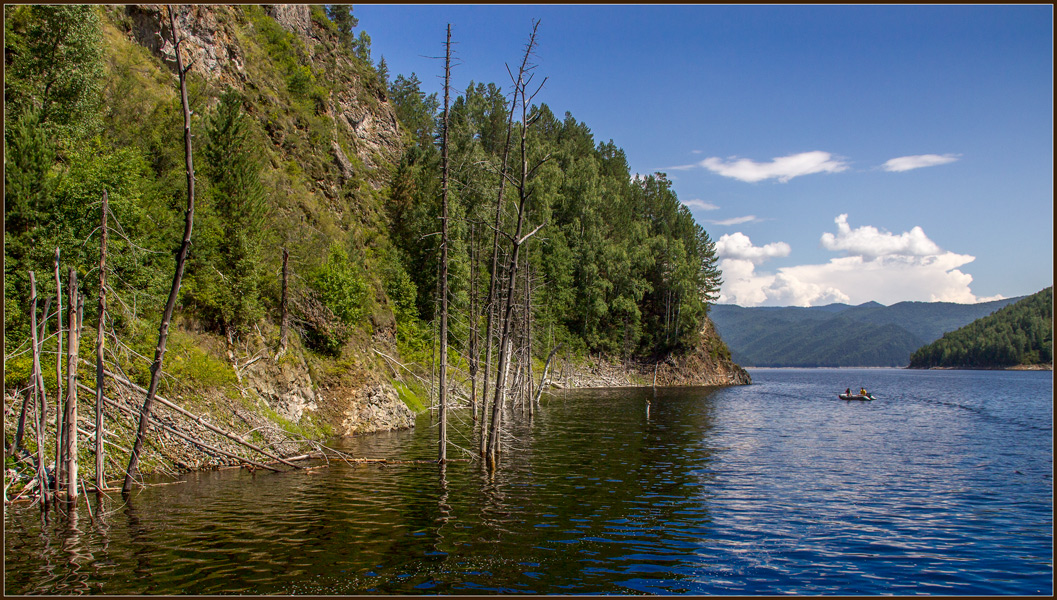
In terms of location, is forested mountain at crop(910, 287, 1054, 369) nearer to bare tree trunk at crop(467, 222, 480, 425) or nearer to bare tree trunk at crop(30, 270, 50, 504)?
bare tree trunk at crop(467, 222, 480, 425)

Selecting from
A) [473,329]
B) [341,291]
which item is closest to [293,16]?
[341,291]

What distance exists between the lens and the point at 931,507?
1833 cm

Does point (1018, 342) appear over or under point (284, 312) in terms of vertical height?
under

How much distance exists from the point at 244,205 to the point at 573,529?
22.9 m

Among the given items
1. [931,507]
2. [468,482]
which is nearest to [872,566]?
[931,507]

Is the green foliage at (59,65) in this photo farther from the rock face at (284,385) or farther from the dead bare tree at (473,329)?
the dead bare tree at (473,329)

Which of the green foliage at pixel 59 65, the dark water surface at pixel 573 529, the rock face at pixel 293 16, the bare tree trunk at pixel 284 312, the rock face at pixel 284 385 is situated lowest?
the dark water surface at pixel 573 529

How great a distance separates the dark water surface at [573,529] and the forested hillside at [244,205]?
5.34m

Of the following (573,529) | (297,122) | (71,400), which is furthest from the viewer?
(297,122)

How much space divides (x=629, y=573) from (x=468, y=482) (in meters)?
9.37

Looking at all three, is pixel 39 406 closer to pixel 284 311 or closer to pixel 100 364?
pixel 100 364

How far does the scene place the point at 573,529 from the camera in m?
15.0

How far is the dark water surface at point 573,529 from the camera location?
451 inches

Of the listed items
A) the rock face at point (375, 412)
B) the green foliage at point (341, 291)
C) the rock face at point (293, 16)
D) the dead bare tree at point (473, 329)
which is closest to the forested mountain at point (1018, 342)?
the dead bare tree at point (473, 329)
